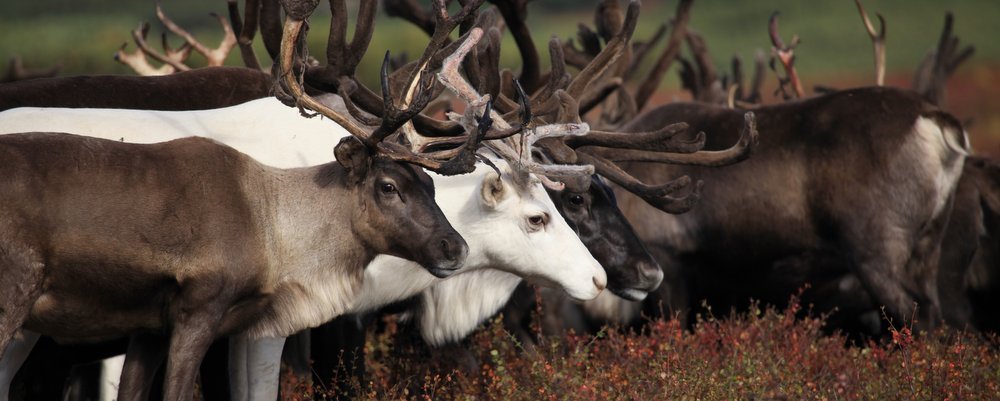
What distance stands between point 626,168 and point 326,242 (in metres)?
2.61

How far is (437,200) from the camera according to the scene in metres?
5.00

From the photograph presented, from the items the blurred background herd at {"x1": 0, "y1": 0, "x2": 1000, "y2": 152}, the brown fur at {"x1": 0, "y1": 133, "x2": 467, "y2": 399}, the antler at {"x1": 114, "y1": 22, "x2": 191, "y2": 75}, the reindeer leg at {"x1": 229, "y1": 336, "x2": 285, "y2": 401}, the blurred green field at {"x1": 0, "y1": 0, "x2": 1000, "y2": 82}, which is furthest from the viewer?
the blurred green field at {"x1": 0, "y1": 0, "x2": 1000, "y2": 82}

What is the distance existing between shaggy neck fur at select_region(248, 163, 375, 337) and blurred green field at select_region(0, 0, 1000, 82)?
14615 millimetres

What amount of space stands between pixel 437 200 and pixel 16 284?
1648mm

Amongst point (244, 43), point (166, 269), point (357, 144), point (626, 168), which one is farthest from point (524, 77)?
point (166, 269)

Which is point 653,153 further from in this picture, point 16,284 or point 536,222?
point 16,284

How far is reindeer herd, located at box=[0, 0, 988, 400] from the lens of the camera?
13.1 ft

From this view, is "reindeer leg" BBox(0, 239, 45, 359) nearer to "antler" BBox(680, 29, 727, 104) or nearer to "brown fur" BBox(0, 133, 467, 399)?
"brown fur" BBox(0, 133, 467, 399)

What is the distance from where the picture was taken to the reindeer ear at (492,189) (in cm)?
486

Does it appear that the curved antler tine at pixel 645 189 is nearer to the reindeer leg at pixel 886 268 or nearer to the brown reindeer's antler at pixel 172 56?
the reindeer leg at pixel 886 268

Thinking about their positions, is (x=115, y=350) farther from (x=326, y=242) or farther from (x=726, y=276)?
(x=726, y=276)

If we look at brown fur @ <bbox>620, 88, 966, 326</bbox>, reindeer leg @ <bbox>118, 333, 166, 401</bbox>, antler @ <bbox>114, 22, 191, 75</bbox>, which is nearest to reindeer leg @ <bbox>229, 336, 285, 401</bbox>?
→ reindeer leg @ <bbox>118, 333, 166, 401</bbox>

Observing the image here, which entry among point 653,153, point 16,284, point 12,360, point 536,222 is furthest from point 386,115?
point 653,153

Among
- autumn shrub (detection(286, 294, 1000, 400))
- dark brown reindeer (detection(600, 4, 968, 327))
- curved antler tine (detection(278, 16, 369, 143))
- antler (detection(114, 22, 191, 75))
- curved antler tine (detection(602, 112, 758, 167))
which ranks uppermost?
antler (detection(114, 22, 191, 75))
